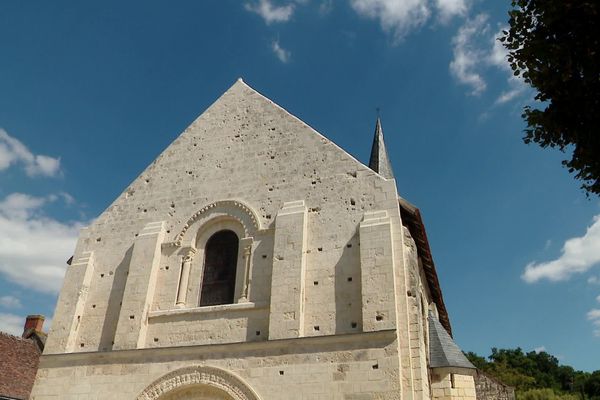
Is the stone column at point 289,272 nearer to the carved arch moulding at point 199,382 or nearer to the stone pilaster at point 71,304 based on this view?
the carved arch moulding at point 199,382

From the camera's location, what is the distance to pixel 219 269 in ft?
36.4

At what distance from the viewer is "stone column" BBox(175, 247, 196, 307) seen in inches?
424

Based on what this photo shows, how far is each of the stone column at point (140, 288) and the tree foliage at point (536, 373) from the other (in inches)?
1581

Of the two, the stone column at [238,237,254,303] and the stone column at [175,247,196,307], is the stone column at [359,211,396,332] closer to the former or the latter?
the stone column at [238,237,254,303]

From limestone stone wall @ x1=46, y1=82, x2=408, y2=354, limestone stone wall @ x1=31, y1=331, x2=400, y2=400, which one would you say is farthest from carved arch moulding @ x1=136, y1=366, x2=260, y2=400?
limestone stone wall @ x1=46, y1=82, x2=408, y2=354

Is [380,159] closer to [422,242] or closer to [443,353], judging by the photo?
[422,242]

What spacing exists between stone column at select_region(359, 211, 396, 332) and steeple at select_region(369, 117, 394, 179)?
24.4 feet

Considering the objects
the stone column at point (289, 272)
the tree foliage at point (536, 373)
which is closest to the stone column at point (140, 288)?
the stone column at point (289, 272)

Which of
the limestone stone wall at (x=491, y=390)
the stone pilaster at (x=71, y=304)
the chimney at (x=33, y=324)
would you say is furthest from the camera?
the chimney at (x=33, y=324)

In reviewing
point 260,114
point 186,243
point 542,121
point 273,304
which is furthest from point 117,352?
point 542,121

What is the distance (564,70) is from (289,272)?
628 centimetres

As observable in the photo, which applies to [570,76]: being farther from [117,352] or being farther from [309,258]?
[117,352]

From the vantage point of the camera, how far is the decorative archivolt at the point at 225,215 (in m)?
11.1

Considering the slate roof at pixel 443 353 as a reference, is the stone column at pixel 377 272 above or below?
above
